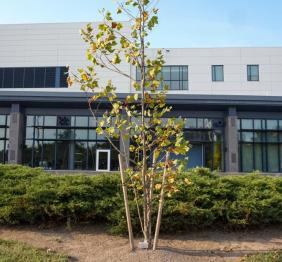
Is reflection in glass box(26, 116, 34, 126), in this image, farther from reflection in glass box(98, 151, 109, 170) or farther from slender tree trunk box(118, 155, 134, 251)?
slender tree trunk box(118, 155, 134, 251)

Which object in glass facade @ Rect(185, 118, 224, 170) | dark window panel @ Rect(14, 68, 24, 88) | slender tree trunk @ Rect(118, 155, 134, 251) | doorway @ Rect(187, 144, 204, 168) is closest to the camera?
slender tree trunk @ Rect(118, 155, 134, 251)

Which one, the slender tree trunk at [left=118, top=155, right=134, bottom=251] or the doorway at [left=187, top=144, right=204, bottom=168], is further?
the doorway at [left=187, top=144, right=204, bottom=168]

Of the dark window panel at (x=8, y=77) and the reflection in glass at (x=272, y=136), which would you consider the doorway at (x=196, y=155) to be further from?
the dark window panel at (x=8, y=77)

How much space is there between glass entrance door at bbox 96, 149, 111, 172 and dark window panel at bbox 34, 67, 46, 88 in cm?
1646

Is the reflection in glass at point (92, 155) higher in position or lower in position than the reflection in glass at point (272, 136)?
lower

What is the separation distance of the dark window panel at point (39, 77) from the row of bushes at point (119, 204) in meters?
38.1

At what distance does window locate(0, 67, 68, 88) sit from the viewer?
45375 mm

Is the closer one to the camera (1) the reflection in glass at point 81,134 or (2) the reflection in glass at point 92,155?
(1) the reflection in glass at point 81,134

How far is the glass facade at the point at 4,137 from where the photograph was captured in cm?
3116

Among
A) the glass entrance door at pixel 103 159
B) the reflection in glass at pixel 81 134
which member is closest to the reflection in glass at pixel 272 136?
the glass entrance door at pixel 103 159

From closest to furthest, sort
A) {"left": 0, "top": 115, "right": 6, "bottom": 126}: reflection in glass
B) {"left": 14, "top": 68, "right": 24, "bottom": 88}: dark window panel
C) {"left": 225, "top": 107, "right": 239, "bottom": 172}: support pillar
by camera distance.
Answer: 1. {"left": 225, "top": 107, "right": 239, "bottom": 172}: support pillar
2. {"left": 0, "top": 115, "right": 6, "bottom": 126}: reflection in glass
3. {"left": 14, "top": 68, "right": 24, "bottom": 88}: dark window panel

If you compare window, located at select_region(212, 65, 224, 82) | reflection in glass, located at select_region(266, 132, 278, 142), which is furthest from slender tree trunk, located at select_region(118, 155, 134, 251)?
window, located at select_region(212, 65, 224, 82)

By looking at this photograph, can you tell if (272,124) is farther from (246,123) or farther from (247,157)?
(247,157)

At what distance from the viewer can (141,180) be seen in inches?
269
